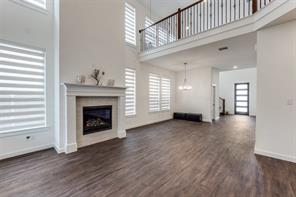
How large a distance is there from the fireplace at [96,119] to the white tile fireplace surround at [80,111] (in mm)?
116

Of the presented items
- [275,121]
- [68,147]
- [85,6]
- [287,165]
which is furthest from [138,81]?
[287,165]

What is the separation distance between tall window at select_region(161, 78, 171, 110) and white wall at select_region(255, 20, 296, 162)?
Answer: 16.3ft

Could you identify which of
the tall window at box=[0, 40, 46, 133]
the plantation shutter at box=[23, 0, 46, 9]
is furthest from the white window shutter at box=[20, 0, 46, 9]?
the tall window at box=[0, 40, 46, 133]

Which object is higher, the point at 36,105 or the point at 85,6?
the point at 85,6

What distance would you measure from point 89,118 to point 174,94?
5971mm

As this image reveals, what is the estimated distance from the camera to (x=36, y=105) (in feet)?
12.0

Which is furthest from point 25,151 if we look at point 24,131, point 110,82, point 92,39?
point 92,39

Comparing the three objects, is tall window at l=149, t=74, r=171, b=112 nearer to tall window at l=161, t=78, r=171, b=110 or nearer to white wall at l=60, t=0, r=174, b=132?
tall window at l=161, t=78, r=171, b=110

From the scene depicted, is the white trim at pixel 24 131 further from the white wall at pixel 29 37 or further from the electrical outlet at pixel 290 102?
the electrical outlet at pixel 290 102

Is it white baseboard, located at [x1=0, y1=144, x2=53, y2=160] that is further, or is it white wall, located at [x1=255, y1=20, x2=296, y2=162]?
white baseboard, located at [x1=0, y1=144, x2=53, y2=160]

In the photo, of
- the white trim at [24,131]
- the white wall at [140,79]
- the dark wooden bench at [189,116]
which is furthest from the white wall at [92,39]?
the dark wooden bench at [189,116]

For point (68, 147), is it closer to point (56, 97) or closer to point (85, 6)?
point (56, 97)

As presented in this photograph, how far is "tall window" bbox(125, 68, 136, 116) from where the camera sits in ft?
20.1

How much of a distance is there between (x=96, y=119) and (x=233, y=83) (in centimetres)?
1125
